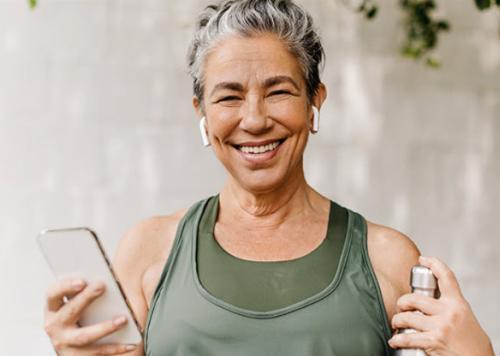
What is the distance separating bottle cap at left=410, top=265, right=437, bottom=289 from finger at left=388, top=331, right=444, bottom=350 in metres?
0.07

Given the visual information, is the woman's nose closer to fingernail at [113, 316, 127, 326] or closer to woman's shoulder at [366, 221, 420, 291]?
woman's shoulder at [366, 221, 420, 291]

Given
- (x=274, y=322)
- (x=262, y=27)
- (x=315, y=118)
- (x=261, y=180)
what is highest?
(x=262, y=27)

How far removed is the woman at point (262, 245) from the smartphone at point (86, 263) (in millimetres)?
111

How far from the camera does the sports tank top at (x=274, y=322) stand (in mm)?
1586

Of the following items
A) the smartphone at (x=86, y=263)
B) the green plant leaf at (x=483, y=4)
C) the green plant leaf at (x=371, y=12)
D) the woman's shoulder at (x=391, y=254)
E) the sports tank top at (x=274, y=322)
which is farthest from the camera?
the green plant leaf at (x=371, y=12)

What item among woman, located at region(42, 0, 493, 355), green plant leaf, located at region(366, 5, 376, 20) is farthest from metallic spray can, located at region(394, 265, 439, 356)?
green plant leaf, located at region(366, 5, 376, 20)

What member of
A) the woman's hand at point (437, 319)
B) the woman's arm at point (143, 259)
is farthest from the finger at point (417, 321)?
the woman's arm at point (143, 259)

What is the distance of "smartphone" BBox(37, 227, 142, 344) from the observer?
141 centimetres

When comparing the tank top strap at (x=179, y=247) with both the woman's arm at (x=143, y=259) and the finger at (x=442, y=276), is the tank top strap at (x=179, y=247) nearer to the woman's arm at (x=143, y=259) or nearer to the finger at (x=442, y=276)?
the woman's arm at (x=143, y=259)

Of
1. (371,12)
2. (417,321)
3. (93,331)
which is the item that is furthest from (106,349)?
(371,12)

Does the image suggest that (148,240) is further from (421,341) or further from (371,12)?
(371,12)

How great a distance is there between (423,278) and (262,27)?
547 mm

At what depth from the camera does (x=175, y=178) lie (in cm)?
270

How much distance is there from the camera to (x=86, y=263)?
4.66ft
